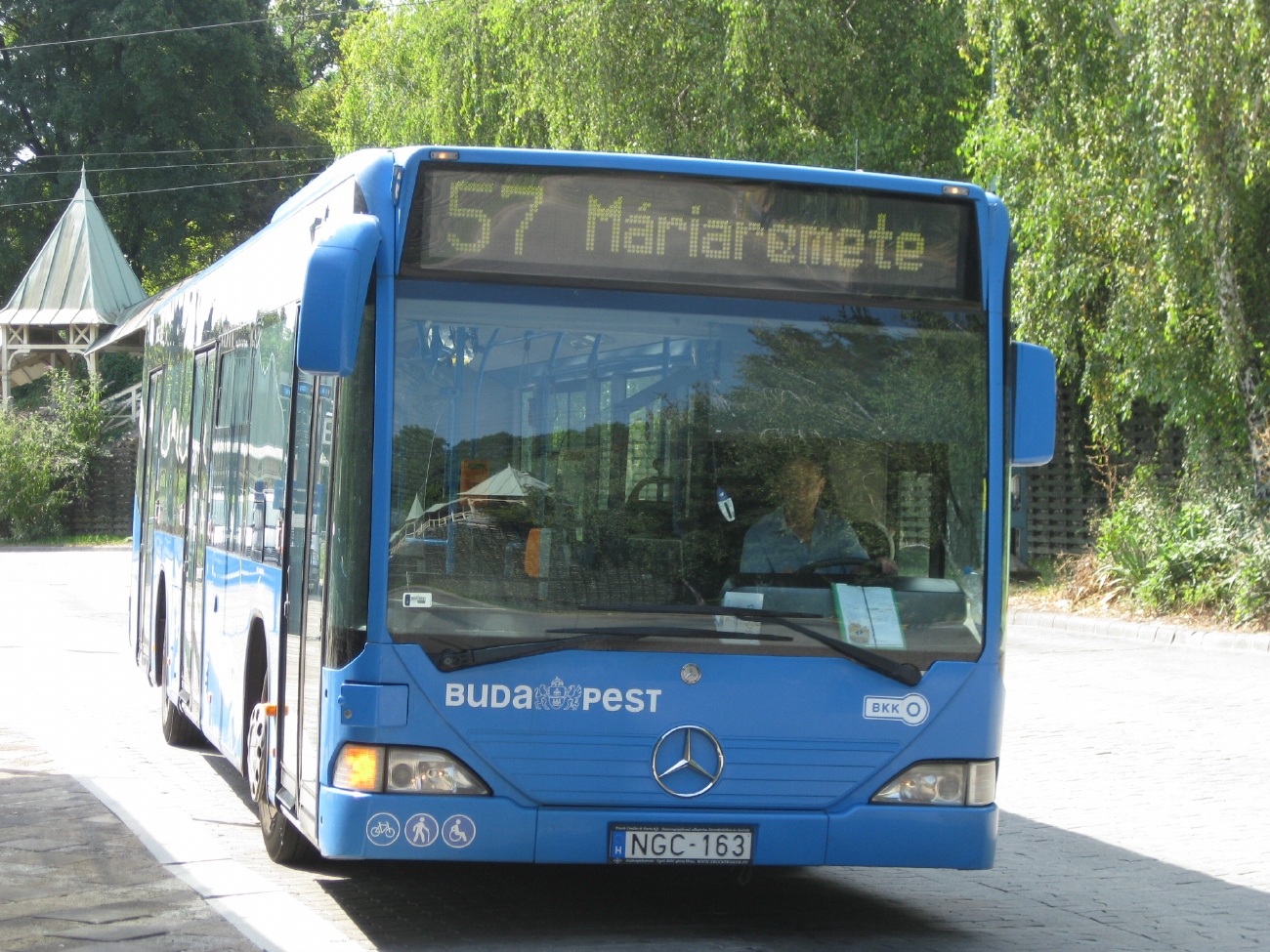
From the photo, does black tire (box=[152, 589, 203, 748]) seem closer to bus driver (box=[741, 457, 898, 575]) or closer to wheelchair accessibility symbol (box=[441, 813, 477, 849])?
wheelchair accessibility symbol (box=[441, 813, 477, 849])

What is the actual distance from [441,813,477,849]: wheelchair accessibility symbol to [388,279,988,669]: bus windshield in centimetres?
55

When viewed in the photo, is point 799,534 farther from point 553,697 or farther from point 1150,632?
point 1150,632

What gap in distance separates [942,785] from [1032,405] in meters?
1.43

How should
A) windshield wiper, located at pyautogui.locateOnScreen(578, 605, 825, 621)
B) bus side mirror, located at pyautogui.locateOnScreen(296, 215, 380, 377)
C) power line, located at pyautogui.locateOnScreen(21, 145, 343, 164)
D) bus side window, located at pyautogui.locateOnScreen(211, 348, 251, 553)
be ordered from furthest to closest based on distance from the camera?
power line, located at pyautogui.locateOnScreen(21, 145, 343, 164), bus side window, located at pyautogui.locateOnScreen(211, 348, 251, 553), windshield wiper, located at pyautogui.locateOnScreen(578, 605, 825, 621), bus side mirror, located at pyautogui.locateOnScreen(296, 215, 380, 377)

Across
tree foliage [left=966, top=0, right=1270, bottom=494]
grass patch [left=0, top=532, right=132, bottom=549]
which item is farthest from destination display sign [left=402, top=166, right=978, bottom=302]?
grass patch [left=0, top=532, right=132, bottom=549]

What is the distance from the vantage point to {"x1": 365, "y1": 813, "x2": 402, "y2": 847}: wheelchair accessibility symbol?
549cm

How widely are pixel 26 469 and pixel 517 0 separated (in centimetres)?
2071

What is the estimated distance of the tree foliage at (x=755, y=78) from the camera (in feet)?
81.9

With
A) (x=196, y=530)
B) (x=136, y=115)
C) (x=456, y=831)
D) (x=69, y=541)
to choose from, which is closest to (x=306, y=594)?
(x=456, y=831)

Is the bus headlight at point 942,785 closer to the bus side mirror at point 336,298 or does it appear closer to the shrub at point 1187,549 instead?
the bus side mirror at point 336,298

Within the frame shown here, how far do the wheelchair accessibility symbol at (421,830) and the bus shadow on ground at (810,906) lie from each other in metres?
0.49

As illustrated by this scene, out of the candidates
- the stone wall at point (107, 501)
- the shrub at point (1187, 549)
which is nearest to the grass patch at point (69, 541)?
the stone wall at point (107, 501)

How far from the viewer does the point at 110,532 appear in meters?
44.0

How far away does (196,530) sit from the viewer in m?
9.39
